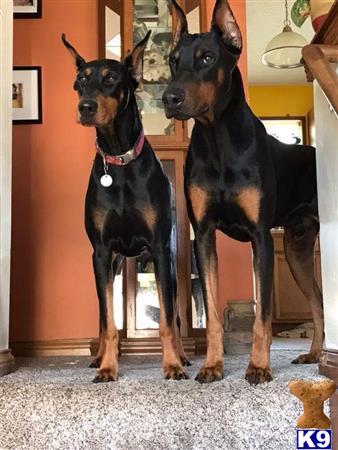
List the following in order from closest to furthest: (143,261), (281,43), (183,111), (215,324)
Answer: (183,111), (215,324), (143,261), (281,43)

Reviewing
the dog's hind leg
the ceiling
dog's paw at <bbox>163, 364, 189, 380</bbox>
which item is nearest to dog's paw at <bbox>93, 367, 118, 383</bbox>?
dog's paw at <bbox>163, 364, 189, 380</bbox>

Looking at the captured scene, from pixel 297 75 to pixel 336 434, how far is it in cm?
623

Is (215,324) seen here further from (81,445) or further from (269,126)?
(269,126)

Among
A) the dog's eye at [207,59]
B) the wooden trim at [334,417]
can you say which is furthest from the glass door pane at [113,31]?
the wooden trim at [334,417]

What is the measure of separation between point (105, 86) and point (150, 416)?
47.2 inches

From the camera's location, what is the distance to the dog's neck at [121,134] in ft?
7.82

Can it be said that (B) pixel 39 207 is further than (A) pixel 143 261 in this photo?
Yes

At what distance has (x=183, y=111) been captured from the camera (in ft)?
6.56

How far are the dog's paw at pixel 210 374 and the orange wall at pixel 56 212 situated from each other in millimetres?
1527

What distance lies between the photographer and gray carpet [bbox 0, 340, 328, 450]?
6.16 feet

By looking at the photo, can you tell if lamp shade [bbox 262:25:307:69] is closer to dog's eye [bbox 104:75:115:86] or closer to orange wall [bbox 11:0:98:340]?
orange wall [bbox 11:0:98:340]

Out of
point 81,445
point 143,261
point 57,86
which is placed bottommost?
point 81,445

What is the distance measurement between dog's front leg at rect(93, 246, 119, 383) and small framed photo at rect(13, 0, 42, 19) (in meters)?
2.18

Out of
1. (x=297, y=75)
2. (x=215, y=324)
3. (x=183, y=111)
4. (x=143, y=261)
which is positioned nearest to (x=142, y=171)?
(x=183, y=111)
